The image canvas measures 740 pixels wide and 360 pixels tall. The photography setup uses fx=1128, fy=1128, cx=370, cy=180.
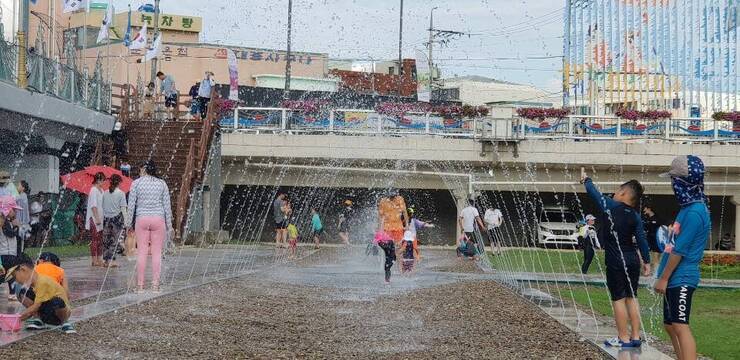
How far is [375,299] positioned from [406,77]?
57.7 metres

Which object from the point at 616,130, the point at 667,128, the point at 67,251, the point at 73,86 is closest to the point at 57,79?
the point at 73,86

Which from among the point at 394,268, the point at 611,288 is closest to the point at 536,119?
the point at 394,268

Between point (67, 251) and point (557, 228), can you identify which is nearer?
point (67, 251)

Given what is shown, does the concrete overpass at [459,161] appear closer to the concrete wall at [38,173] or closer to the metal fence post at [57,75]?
the concrete wall at [38,173]

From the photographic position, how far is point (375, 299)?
1516cm

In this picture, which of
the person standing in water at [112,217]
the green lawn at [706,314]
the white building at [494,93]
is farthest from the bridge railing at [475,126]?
the white building at [494,93]

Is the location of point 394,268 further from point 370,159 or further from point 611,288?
point 370,159

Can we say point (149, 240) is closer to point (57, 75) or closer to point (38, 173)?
point (57, 75)

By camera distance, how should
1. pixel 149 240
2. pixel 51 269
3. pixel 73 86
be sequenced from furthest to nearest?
pixel 73 86
pixel 149 240
pixel 51 269

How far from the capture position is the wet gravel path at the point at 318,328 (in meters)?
9.33

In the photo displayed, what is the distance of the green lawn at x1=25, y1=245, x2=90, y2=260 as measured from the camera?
23328mm

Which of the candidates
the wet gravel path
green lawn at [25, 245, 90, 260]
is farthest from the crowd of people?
green lawn at [25, 245, 90, 260]

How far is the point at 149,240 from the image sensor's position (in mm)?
14617

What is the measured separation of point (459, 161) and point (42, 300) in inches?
1225
